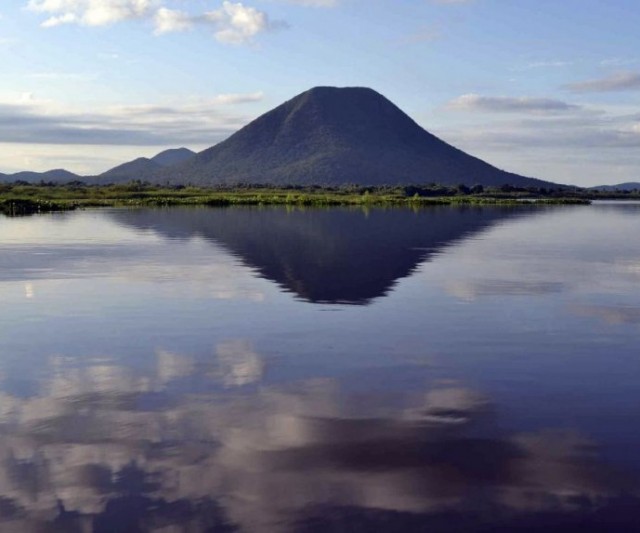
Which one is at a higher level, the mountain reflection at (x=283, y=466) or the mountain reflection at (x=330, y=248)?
Answer: the mountain reflection at (x=330, y=248)

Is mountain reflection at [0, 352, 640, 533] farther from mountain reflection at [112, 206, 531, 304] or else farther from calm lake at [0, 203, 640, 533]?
mountain reflection at [112, 206, 531, 304]

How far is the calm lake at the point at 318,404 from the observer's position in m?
12.7

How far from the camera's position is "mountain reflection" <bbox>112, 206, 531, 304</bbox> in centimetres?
3878

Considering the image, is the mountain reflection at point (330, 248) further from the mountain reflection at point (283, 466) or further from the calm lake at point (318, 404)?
the mountain reflection at point (283, 466)

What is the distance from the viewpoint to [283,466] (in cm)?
1435

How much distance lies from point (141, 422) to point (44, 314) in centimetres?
1458

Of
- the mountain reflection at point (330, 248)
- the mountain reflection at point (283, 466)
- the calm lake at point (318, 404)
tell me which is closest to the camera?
the mountain reflection at point (283, 466)

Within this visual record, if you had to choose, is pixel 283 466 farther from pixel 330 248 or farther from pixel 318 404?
pixel 330 248

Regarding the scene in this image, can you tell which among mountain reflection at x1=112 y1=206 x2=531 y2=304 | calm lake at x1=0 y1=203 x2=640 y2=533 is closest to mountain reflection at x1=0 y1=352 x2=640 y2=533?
calm lake at x1=0 y1=203 x2=640 y2=533

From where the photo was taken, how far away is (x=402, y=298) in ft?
112

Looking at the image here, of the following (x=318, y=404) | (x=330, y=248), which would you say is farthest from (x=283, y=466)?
(x=330, y=248)

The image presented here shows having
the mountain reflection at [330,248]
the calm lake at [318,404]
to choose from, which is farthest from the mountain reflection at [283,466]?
the mountain reflection at [330,248]

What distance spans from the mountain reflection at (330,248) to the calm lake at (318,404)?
24.9 inches

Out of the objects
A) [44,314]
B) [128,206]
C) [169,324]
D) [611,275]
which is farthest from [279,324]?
[128,206]
